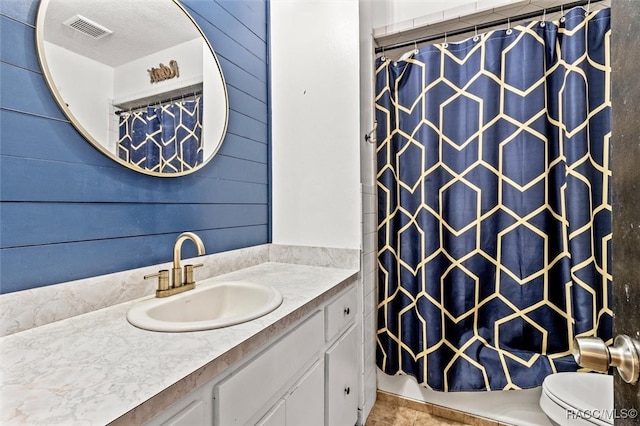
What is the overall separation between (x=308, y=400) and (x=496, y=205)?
1281 mm

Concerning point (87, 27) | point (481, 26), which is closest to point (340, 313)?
point (87, 27)

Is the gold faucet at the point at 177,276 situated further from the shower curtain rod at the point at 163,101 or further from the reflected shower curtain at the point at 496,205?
the reflected shower curtain at the point at 496,205

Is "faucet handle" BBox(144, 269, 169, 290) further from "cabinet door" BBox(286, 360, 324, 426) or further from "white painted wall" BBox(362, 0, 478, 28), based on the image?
"white painted wall" BBox(362, 0, 478, 28)

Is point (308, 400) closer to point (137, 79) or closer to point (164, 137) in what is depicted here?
point (164, 137)

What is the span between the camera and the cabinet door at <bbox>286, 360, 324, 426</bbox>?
35.8 inches

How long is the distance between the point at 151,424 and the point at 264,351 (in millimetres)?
315

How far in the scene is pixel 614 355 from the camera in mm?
412

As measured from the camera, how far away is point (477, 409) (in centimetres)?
158

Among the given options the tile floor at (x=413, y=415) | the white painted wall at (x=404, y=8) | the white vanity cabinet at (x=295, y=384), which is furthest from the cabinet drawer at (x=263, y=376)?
the white painted wall at (x=404, y=8)

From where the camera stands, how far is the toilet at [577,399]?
3.53 feet

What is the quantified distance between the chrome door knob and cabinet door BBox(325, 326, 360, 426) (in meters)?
0.86

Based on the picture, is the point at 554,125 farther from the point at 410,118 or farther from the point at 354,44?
the point at 354,44

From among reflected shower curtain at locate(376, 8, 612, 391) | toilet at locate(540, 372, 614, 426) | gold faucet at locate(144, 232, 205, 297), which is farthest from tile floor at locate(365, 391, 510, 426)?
gold faucet at locate(144, 232, 205, 297)

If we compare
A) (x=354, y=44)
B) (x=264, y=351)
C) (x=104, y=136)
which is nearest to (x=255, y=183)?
(x=104, y=136)
